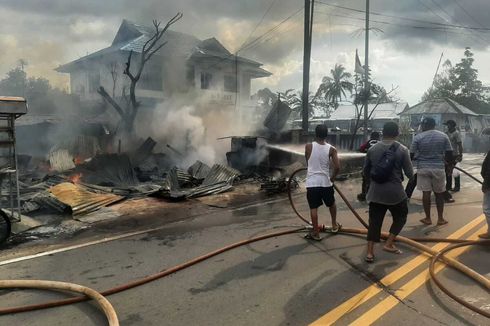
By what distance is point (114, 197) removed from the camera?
916cm

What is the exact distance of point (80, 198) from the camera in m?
8.52

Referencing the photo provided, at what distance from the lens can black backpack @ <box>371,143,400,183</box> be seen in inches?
186

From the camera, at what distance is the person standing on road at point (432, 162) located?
6477 millimetres

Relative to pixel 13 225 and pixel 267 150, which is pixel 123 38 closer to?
pixel 267 150

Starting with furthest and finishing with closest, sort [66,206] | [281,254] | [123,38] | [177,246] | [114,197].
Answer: [123,38]
[114,197]
[66,206]
[177,246]
[281,254]

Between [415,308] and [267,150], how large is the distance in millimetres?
10004

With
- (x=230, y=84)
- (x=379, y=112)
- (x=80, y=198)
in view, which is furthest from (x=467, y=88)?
(x=80, y=198)

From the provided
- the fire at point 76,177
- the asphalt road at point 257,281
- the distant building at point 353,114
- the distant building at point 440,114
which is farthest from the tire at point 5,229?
the distant building at point 353,114

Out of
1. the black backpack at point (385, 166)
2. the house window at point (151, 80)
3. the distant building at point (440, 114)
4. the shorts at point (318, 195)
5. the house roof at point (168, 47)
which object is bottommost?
the shorts at point (318, 195)

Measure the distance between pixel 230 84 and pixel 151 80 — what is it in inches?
252

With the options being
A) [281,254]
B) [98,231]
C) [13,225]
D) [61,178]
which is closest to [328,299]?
[281,254]

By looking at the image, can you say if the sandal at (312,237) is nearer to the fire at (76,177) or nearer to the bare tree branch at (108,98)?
the fire at (76,177)

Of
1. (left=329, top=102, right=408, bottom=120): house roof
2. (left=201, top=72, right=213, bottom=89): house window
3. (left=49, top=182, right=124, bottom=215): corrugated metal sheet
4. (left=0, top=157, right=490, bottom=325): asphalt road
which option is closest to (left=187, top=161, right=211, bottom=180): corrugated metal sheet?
(left=49, top=182, right=124, bottom=215): corrugated metal sheet

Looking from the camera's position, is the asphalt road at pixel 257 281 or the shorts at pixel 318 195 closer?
the asphalt road at pixel 257 281
